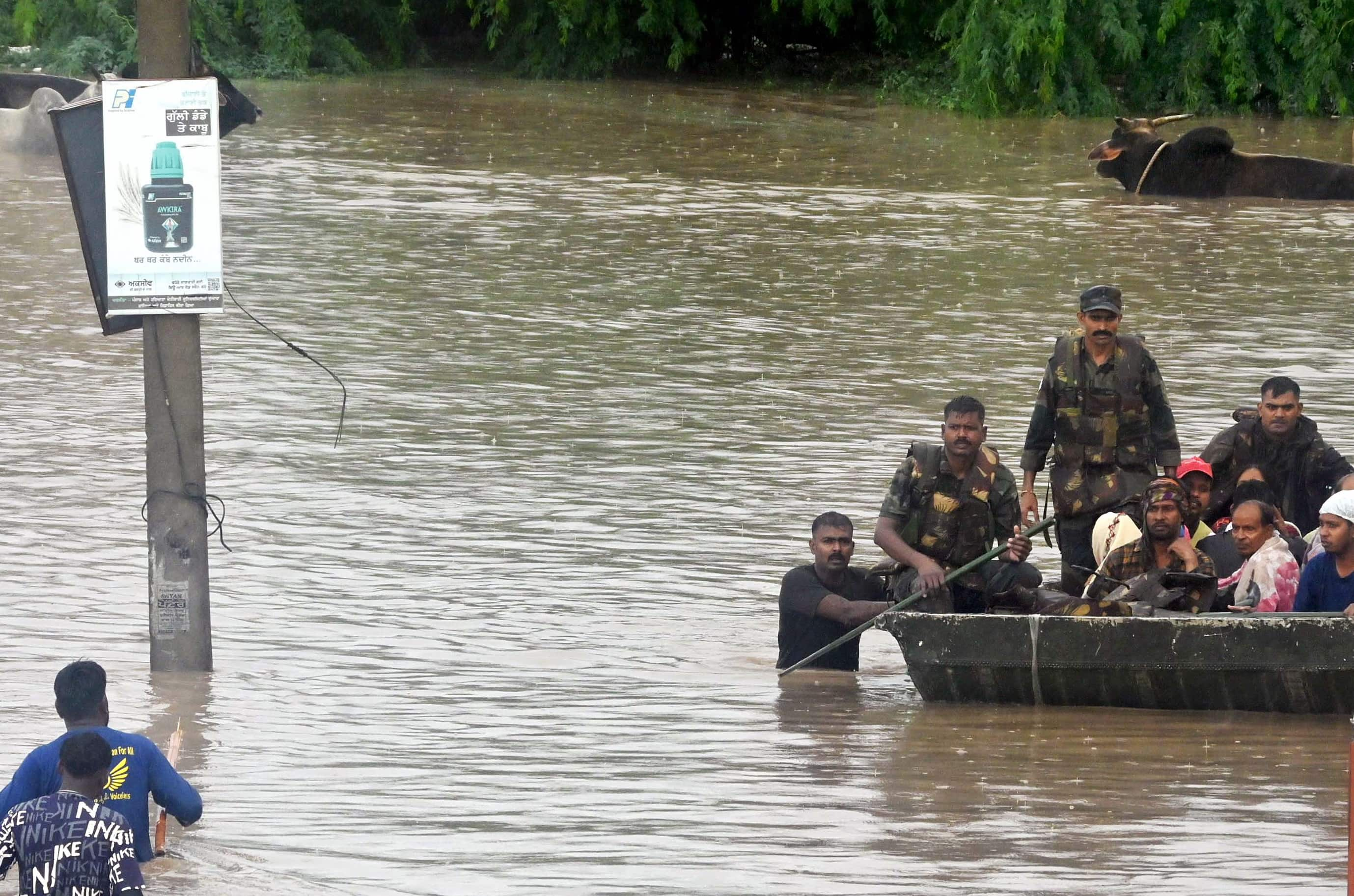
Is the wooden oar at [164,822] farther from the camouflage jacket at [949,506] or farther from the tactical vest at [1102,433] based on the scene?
the tactical vest at [1102,433]

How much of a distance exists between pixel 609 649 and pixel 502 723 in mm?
1363

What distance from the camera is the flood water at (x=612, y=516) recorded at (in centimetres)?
737

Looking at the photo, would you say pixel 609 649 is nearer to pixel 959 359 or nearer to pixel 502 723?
pixel 502 723

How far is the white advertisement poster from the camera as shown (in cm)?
869

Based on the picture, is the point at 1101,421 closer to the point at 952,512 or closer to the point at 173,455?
the point at 952,512

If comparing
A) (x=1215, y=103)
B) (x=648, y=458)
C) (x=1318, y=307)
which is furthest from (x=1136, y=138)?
(x=648, y=458)

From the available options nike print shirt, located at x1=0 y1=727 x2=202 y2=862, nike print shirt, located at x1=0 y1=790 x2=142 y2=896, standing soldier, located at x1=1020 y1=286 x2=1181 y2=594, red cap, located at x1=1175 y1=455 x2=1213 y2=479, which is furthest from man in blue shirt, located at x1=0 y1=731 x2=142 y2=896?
red cap, located at x1=1175 y1=455 x2=1213 y2=479

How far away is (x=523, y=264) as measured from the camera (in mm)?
22047

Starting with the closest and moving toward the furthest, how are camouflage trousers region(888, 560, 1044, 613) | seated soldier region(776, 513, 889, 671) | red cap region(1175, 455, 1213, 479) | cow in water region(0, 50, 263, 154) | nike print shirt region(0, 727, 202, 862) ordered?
nike print shirt region(0, 727, 202, 862)
seated soldier region(776, 513, 889, 671)
camouflage trousers region(888, 560, 1044, 613)
red cap region(1175, 455, 1213, 479)
cow in water region(0, 50, 263, 154)

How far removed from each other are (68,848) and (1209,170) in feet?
77.5

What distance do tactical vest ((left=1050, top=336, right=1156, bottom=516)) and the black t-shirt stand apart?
118cm

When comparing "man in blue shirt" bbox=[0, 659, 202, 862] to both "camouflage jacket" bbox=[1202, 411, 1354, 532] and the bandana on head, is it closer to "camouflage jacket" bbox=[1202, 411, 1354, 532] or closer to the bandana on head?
the bandana on head

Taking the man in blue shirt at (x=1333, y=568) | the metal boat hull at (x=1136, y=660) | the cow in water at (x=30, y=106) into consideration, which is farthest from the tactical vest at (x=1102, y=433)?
the cow in water at (x=30, y=106)

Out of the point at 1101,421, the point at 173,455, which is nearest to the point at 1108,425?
the point at 1101,421
